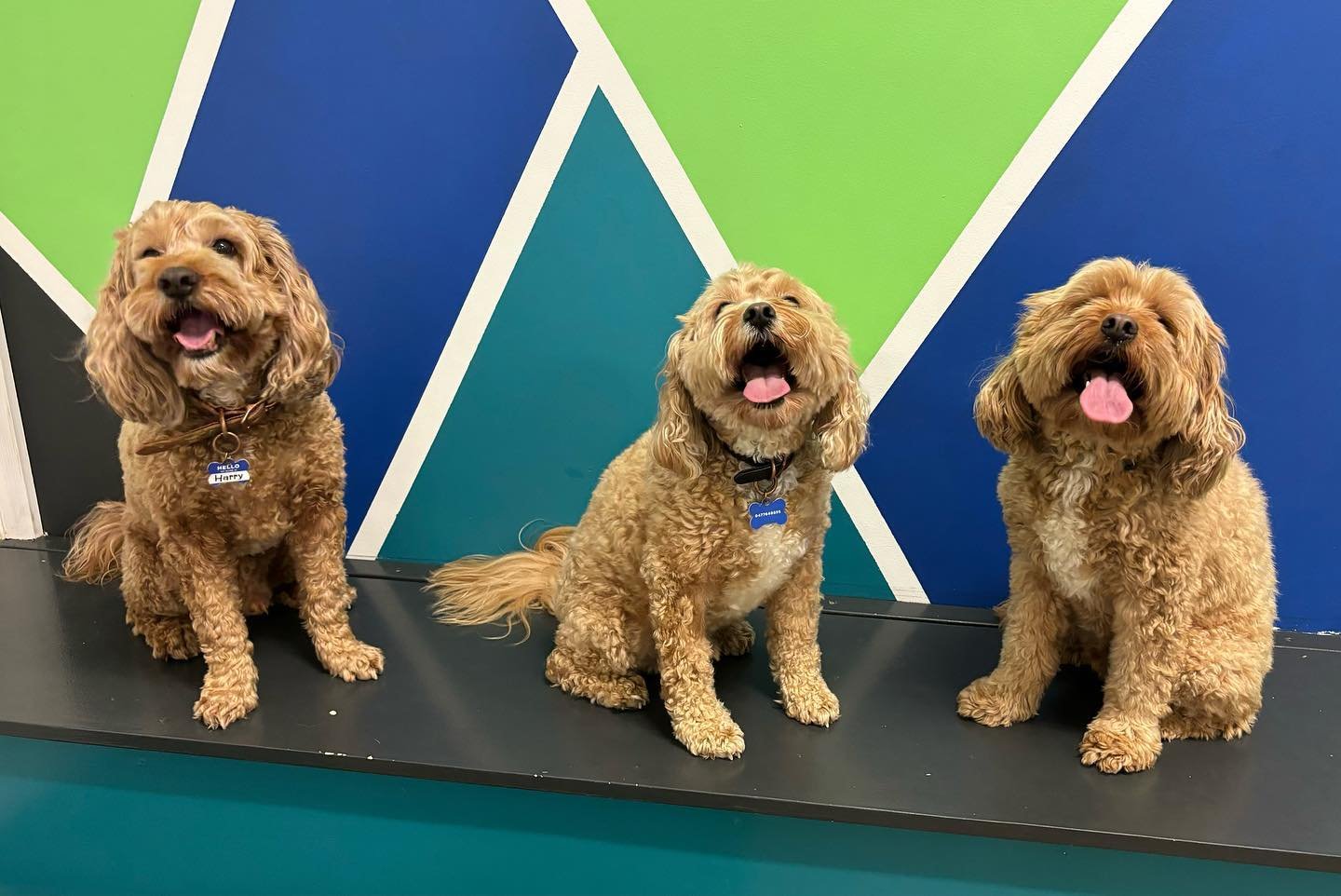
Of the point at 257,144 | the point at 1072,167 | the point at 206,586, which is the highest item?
the point at 1072,167

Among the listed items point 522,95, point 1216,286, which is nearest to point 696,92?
point 522,95

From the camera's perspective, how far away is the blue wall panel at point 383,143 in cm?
197

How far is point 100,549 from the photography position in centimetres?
227

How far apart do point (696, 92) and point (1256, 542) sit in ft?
5.10

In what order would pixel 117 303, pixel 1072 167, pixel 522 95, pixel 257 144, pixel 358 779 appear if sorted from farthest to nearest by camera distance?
pixel 257 144, pixel 522 95, pixel 1072 167, pixel 358 779, pixel 117 303

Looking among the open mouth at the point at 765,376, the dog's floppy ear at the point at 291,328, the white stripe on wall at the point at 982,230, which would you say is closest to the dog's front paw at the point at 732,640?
the white stripe on wall at the point at 982,230

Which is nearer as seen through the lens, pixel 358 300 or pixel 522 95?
pixel 522 95

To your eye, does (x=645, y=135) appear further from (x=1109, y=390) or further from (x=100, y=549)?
(x=100, y=549)

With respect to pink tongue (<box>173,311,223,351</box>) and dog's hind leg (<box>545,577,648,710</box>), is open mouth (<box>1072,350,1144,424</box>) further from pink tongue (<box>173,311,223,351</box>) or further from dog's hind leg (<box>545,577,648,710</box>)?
pink tongue (<box>173,311,223,351</box>)

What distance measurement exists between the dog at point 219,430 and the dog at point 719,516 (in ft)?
1.90

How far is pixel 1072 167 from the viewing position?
1.83 meters

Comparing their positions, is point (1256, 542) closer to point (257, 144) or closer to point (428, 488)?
point (428, 488)

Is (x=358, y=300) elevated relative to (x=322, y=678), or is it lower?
elevated

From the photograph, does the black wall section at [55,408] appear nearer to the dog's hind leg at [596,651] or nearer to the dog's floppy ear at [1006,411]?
the dog's hind leg at [596,651]
